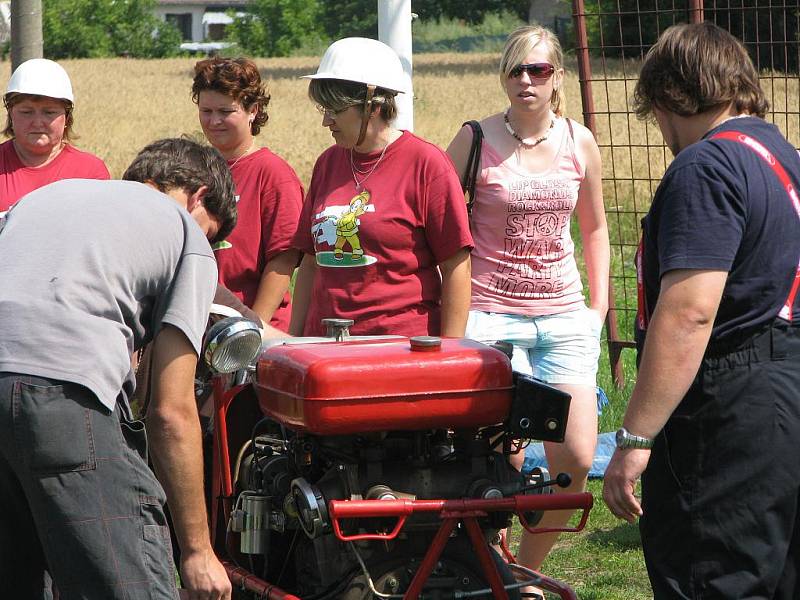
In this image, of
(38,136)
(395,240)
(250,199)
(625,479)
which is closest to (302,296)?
(250,199)

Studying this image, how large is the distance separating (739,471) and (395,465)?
2.91ft

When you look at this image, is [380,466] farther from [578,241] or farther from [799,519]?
[578,241]

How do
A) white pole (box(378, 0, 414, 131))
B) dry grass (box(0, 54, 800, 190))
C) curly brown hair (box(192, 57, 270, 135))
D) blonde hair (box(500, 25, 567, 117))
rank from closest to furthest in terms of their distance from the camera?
1. blonde hair (box(500, 25, 567, 117))
2. curly brown hair (box(192, 57, 270, 135))
3. white pole (box(378, 0, 414, 131))
4. dry grass (box(0, 54, 800, 190))

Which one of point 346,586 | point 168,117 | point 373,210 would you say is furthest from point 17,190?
point 168,117

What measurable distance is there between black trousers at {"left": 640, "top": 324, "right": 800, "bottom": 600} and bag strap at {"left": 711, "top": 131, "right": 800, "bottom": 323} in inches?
1.9

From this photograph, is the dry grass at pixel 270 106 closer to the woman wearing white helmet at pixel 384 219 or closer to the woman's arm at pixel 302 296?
the woman's arm at pixel 302 296

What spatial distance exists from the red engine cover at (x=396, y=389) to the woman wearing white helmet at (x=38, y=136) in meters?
2.71

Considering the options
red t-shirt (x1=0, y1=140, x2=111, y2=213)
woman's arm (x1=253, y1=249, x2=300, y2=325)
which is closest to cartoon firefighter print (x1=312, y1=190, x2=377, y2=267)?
woman's arm (x1=253, y1=249, x2=300, y2=325)

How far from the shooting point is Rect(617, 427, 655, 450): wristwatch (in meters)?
3.00

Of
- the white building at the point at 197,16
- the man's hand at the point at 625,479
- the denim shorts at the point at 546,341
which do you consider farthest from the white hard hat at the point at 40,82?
the white building at the point at 197,16

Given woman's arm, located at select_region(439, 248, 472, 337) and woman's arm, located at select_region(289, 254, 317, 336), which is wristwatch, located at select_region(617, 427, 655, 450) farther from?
woman's arm, located at select_region(289, 254, 317, 336)

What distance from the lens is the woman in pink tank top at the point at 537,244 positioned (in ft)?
14.9

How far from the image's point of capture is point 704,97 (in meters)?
3.07

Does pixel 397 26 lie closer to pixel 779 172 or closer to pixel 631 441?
pixel 779 172
